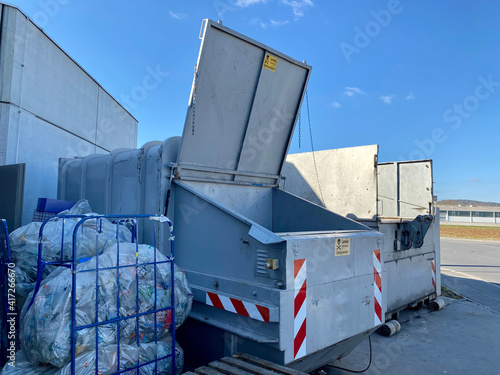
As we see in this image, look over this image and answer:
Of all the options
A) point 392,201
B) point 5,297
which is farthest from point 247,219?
Result: point 392,201

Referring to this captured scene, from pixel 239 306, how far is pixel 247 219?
0.67 metres

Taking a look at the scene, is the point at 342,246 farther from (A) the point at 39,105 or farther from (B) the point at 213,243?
(A) the point at 39,105

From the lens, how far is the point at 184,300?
9.46 feet

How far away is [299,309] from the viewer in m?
2.56

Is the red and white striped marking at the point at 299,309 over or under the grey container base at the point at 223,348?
over

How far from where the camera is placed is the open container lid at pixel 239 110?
139 inches

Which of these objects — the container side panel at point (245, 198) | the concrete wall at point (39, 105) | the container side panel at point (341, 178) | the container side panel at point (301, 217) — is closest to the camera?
the container side panel at point (301, 217)

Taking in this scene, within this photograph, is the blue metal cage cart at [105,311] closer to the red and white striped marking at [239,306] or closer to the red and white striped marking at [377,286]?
the red and white striped marking at [239,306]

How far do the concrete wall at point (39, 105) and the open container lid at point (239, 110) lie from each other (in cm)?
394

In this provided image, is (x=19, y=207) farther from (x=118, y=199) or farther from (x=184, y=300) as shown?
(x=184, y=300)

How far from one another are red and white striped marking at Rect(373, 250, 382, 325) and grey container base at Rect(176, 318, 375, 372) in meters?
0.21

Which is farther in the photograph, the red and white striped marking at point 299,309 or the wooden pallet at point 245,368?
the red and white striped marking at point 299,309

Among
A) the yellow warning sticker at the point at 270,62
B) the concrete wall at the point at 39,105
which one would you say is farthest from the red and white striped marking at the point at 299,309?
the concrete wall at the point at 39,105

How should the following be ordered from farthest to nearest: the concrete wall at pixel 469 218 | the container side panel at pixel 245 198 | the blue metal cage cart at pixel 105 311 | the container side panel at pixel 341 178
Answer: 1. the concrete wall at pixel 469 218
2. the container side panel at pixel 341 178
3. the container side panel at pixel 245 198
4. the blue metal cage cart at pixel 105 311
